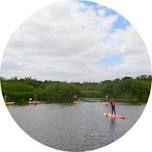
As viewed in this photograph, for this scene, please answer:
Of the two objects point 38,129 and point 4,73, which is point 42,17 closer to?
point 4,73

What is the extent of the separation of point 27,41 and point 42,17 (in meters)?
0.23

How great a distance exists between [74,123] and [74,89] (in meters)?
0.28

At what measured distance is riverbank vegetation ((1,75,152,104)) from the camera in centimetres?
457

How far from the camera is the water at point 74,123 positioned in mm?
4551

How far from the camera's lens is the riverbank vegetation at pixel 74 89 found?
4570mm

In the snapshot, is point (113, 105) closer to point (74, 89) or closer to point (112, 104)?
point (112, 104)

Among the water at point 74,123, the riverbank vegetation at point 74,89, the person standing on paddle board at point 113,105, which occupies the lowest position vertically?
the water at point 74,123

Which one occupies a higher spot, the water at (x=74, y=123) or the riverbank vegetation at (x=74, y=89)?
the riverbank vegetation at (x=74, y=89)

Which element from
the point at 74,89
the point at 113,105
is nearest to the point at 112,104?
the point at 113,105

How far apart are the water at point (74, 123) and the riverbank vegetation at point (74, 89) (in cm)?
7

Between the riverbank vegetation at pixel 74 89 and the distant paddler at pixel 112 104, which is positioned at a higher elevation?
the riverbank vegetation at pixel 74 89

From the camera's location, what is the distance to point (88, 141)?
457 cm

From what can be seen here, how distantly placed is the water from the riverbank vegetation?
0.22 feet

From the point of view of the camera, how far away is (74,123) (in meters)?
4.61
